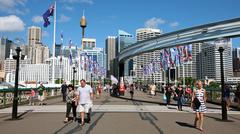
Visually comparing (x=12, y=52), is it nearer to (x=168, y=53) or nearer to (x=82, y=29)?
(x=168, y=53)

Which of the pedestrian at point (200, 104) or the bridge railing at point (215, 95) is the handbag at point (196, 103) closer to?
the pedestrian at point (200, 104)

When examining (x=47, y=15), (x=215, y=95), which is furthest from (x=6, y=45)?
(x=215, y=95)

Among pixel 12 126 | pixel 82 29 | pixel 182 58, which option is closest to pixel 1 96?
pixel 12 126

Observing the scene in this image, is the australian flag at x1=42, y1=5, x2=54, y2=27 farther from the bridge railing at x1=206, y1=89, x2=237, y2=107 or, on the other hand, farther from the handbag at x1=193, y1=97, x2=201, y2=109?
the handbag at x1=193, y1=97, x2=201, y2=109

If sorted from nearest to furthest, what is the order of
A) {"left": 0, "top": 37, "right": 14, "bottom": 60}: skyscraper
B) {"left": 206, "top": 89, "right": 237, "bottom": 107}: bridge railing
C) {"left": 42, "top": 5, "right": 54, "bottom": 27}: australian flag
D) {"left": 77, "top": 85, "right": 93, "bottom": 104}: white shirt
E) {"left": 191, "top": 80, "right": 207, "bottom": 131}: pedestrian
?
1. {"left": 191, "top": 80, "right": 207, "bottom": 131}: pedestrian
2. {"left": 77, "top": 85, "right": 93, "bottom": 104}: white shirt
3. {"left": 0, "top": 37, "right": 14, "bottom": 60}: skyscraper
4. {"left": 206, "top": 89, "right": 237, "bottom": 107}: bridge railing
5. {"left": 42, "top": 5, "right": 54, "bottom": 27}: australian flag

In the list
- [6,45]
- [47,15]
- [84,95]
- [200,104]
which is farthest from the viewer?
[47,15]

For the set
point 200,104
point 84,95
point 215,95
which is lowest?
point 215,95

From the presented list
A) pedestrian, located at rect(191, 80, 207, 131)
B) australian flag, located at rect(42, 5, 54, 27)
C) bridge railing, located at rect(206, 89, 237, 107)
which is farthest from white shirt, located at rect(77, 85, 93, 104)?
australian flag, located at rect(42, 5, 54, 27)

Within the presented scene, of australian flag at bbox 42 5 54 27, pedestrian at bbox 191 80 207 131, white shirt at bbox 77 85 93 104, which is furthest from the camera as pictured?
australian flag at bbox 42 5 54 27

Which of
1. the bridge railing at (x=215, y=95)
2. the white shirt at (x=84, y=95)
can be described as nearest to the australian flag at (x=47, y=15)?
the bridge railing at (x=215, y=95)

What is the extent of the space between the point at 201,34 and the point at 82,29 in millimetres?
129921

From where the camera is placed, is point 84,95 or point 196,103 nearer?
point 196,103

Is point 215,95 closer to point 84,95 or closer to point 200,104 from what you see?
point 200,104

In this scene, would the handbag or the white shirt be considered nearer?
the handbag
